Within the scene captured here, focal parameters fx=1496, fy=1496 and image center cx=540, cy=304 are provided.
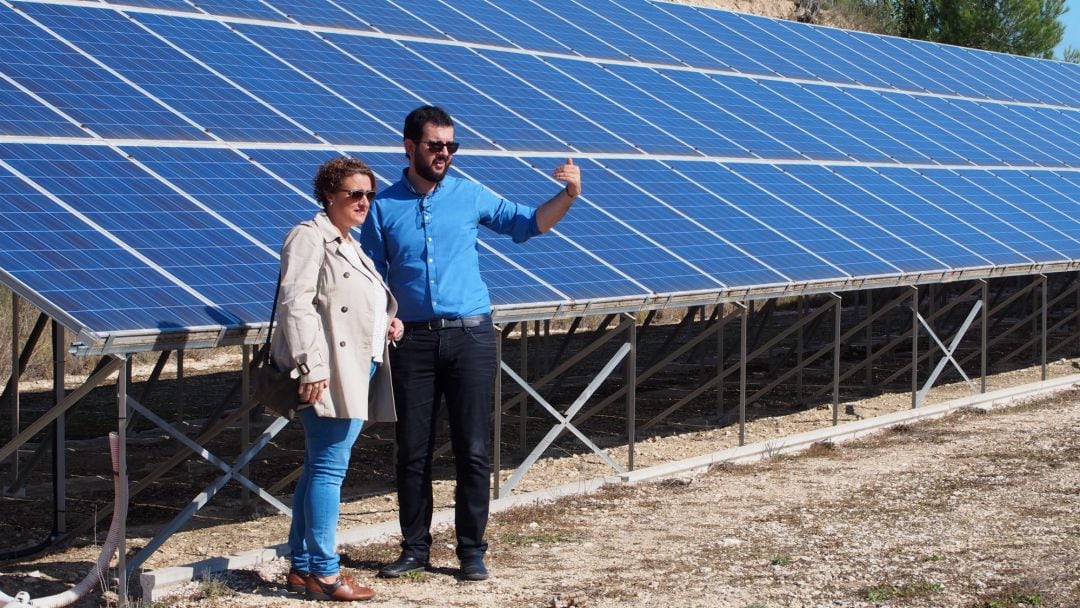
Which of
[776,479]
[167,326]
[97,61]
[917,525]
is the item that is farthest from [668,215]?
[167,326]

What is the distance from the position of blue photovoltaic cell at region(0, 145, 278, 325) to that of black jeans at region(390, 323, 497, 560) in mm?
992

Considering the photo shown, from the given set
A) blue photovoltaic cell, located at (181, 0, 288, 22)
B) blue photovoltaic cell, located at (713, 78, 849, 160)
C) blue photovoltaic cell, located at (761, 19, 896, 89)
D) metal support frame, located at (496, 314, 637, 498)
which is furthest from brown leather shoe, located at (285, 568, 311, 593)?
blue photovoltaic cell, located at (761, 19, 896, 89)

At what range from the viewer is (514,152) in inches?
482

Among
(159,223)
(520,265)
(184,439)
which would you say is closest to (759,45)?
(520,265)

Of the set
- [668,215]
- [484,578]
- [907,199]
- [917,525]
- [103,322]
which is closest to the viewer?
[103,322]

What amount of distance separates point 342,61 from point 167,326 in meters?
5.66

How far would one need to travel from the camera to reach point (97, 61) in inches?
416

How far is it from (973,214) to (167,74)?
9402mm

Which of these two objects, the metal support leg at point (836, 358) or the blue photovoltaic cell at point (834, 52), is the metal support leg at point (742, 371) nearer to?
the metal support leg at point (836, 358)

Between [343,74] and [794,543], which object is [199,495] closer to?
[794,543]

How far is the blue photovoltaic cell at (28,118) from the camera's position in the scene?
9.01m

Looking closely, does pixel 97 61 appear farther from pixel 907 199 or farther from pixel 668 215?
pixel 907 199

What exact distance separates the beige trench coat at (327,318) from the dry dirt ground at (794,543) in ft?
4.07

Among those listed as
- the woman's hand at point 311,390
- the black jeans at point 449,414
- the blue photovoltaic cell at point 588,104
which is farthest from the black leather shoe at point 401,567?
the blue photovoltaic cell at point 588,104
